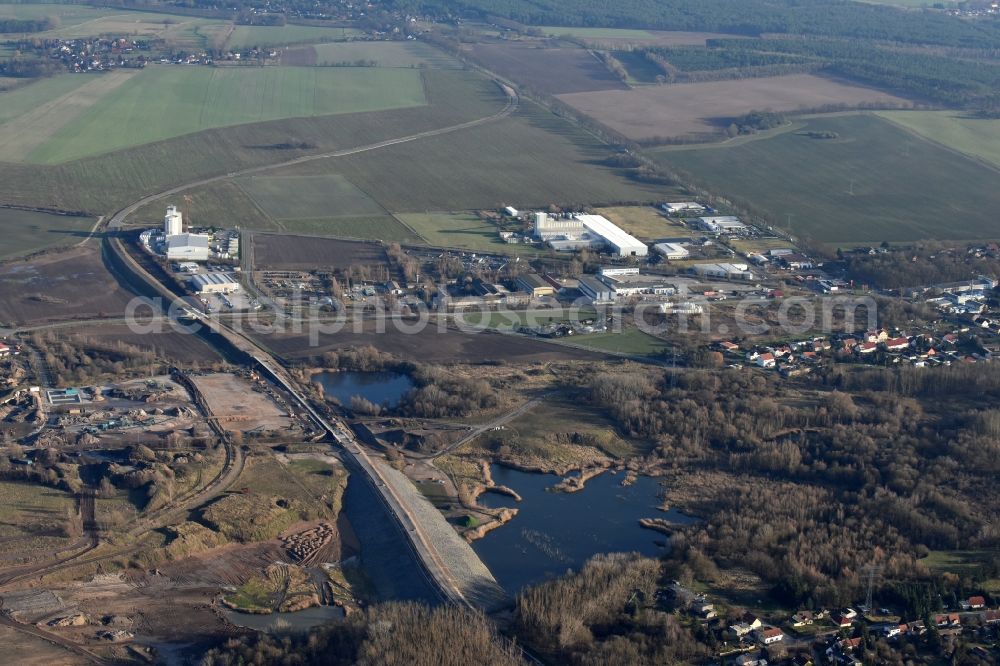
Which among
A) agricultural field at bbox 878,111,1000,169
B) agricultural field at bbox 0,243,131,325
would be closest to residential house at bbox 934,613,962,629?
agricultural field at bbox 0,243,131,325

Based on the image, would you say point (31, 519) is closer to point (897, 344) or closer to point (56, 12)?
point (897, 344)

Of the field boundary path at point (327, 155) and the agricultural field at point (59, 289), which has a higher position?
the field boundary path at point (327, 155)

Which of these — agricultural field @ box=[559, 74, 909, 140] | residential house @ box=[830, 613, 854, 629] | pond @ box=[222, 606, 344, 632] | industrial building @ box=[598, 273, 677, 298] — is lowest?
pond @ box=[222, 606, 344, 632]

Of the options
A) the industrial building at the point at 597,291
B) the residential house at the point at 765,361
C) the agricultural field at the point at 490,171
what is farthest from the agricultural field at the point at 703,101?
the residential house at the point at 765,361

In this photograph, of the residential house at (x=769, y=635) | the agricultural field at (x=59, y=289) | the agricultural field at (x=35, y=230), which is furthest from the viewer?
the agricultural field at (x=35, y=230)

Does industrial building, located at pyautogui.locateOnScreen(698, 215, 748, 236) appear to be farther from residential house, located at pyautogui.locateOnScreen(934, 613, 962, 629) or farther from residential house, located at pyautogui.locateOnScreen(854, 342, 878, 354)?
residential house, located at pyautogui.locateOnScreen(934, 613, 962, 629)

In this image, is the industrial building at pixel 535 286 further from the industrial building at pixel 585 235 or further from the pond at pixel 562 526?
the pond at pixel 562 526

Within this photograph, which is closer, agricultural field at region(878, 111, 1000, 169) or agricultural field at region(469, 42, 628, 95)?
agricultural field at region(878, 111, 1000, 169)
